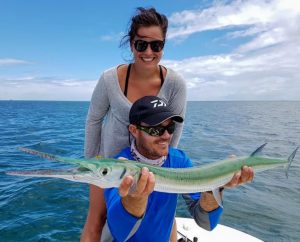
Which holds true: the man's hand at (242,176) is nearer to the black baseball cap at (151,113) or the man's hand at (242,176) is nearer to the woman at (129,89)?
the black baseball cap at (151,113)

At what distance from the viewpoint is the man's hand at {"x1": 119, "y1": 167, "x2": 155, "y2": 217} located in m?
2.83

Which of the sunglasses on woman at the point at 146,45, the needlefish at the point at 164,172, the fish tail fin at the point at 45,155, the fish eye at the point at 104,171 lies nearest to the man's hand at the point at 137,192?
the needlefish at the point at 164,172

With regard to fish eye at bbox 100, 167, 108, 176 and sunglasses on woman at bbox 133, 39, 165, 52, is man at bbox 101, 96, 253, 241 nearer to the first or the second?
fish eye at bbox 100, 167, 108, 176

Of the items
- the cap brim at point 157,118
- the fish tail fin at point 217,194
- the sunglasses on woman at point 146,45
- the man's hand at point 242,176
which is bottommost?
the fish tail fin at point 217,194

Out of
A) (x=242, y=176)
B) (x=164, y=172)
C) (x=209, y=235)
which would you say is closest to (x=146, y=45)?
(x=164, y=172)

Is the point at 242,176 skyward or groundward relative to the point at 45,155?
groundward

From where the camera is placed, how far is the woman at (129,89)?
420 cm

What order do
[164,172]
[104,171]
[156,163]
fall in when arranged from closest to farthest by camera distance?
[104,171] → [164,172] → [156,163]

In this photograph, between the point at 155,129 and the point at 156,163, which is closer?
the point at 155,129

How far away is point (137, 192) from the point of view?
2926 mm

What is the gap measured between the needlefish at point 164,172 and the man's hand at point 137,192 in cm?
6

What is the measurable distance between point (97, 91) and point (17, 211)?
6269mm

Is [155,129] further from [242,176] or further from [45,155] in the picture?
[45,155]

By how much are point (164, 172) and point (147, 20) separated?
2.00 meters
